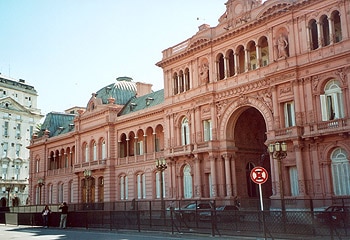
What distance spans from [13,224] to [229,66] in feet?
76.8

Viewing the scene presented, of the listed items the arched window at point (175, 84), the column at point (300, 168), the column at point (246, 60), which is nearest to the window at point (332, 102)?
the column at point (300, 168)

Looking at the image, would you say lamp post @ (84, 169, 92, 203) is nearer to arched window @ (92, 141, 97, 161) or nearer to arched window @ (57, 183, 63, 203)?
arched window @ (92, 141, 97, 161)

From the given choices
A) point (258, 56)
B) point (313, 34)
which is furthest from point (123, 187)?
point (313, 34)

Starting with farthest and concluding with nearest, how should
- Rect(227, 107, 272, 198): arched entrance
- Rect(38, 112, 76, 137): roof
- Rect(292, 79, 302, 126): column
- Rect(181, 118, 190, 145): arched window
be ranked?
1. Rect(38, 112, 76, 137): roof
2. Rect(181, 118, 190, 145): arched window
3. Rect(227, 107, 272, 198): arched entrance
4. Rect(292, 79, 302, 126): column

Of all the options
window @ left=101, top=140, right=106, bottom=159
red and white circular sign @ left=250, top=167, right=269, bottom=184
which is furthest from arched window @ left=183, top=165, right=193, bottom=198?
red and white circular sign @ left=250, top=167, right=269, bottom=184

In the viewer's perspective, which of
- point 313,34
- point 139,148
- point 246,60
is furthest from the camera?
point 139,148

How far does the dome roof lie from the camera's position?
57319 mm

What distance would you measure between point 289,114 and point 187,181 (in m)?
12.7

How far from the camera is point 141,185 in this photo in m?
48.3

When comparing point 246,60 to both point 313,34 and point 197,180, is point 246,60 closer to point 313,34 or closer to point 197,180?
point 313,34

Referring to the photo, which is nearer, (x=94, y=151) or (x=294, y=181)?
(x=294, y=181)

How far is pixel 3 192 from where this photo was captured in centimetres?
7862

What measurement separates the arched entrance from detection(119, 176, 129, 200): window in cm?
1628

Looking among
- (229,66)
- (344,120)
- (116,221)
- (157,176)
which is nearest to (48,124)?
(157,176)
